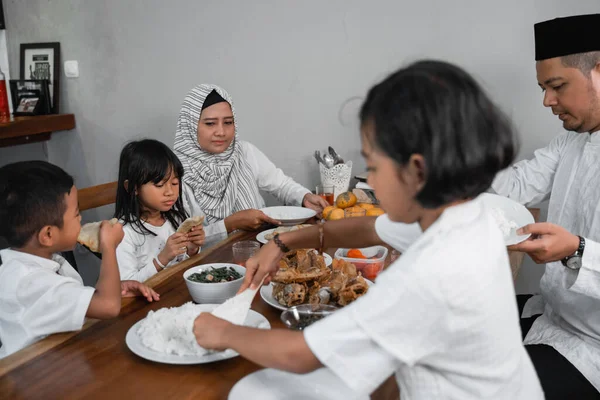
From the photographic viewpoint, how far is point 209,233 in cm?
220

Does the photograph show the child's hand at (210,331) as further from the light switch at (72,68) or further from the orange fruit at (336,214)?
the light switch at (72,68)

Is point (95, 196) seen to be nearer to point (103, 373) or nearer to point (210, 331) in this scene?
point (103, 373)

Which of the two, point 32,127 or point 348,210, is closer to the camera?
point 348,210

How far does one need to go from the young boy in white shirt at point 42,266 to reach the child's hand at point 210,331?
34 centimetres

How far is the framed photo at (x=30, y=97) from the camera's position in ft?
10.9

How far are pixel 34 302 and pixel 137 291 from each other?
247mm

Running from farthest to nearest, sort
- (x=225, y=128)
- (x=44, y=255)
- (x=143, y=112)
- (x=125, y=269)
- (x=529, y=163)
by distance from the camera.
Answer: (x=143, y=112) → (x=225, y=128) → (x=529, y=163) → (x=125, y=269) → (x=44, y=255)

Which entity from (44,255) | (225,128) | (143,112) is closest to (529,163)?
(225,128)

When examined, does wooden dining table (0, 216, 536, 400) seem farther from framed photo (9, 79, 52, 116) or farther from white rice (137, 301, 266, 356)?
framed photo (9, 79, 52, 116)

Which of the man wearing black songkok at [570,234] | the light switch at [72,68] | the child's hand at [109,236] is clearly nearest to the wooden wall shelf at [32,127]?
the light switch at [72,68]

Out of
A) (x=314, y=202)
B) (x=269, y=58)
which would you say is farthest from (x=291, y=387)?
(x=269, y=58)

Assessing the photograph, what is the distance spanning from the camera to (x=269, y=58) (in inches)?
115

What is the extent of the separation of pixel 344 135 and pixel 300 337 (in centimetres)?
221

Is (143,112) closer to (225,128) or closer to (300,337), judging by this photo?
(225,128)
